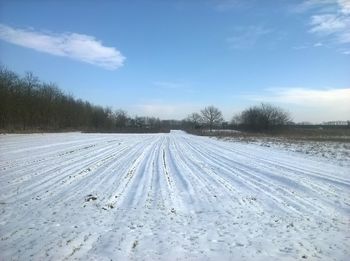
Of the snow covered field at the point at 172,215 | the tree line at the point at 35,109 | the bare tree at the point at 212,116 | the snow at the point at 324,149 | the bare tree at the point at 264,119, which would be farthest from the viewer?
the bare tree at the point at 212,116

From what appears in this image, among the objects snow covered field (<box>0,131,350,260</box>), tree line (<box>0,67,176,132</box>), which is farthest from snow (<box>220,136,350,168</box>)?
tree line (<box>0,67,176,132</box>)

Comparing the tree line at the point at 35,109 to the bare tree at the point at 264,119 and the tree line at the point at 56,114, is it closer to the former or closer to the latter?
the tree line at the point at 56,114

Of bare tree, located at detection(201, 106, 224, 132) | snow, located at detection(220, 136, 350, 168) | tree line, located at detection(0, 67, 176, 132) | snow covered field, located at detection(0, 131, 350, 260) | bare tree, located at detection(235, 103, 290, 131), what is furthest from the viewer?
bare tree, located at detection(201, 106, 224, 132)

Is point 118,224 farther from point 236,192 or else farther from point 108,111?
point 108,111

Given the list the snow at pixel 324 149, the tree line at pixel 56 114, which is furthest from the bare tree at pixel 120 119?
the snow at pixel 324 149

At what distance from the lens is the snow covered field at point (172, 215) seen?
716 centimetres

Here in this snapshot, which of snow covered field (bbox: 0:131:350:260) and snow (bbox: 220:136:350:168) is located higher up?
snow (bbox: 220:136:350:168)

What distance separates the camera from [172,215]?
31.7 ft

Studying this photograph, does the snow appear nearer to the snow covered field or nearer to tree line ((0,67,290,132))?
the snow covered field

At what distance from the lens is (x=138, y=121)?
6998 inches

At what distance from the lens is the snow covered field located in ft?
23.5

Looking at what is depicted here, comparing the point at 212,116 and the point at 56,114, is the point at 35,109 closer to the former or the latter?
the point at 56,114

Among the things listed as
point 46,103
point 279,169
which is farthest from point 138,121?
point 279,169

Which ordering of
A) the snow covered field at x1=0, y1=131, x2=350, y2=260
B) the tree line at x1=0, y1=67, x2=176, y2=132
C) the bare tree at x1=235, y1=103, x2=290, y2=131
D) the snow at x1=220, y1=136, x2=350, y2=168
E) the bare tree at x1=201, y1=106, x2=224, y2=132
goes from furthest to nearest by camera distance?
1. the bare tree at x1=201, y1=106, x2=224, y2=132
2. the bare tree at x1=235, y1=103, x2=290, y2=131
3. the tree line at x1=0, y1=67, x2=176, y2=132
4. the snow at x1=220, y1=136, x2=350, y2=168
5. the snow covered field at x1=0, y1=131, x2=350, y2=260
